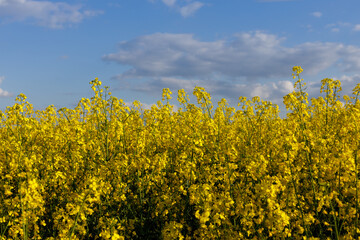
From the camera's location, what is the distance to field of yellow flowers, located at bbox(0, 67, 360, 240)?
128 inches

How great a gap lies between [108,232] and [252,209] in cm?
138

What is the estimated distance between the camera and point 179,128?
7.68 m

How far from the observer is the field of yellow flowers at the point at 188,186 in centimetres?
324

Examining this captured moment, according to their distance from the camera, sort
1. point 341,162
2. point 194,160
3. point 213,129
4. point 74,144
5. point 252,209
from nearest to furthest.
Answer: point 252,209, point 341,162, point 194,160, point 213,129, point 74,144

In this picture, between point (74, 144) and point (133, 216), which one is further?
point (74, 144)

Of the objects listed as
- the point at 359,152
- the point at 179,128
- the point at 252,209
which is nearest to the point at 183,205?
the point at 252,209

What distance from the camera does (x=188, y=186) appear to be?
13.8 ft

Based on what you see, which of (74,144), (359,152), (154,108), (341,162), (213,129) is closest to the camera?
(341,162)

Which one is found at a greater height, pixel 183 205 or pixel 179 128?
pixel 179 128

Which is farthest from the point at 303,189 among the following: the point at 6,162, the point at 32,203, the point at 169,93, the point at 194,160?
the point at 6,162

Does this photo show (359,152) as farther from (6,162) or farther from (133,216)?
(6,162)

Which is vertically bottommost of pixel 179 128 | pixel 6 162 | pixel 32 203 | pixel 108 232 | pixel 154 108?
pixel 108 232

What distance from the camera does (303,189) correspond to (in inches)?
176

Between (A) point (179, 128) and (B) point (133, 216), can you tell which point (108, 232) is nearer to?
(B) point (133, 216)
